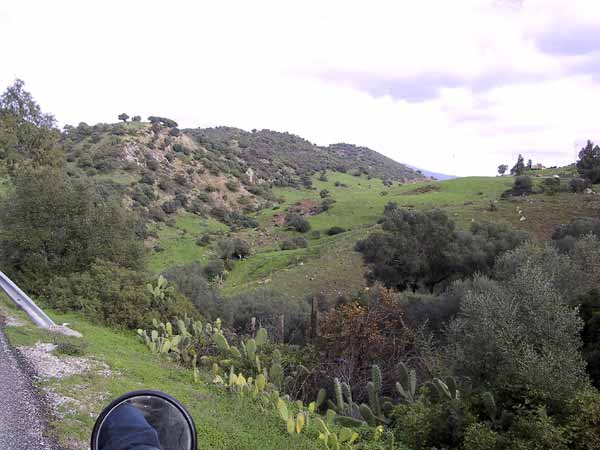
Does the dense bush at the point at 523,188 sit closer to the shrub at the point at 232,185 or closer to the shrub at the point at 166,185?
the shrub at the point at 232,185

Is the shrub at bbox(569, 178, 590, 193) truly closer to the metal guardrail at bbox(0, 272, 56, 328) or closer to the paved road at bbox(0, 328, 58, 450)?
the metal guardrail at bbox(0, 272, 56, 328)

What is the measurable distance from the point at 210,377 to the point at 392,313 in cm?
715

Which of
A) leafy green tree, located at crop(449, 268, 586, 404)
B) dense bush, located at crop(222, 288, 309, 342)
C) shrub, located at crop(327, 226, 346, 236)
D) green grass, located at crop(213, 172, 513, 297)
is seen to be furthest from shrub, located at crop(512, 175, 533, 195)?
leafy green tree, located at crop(449, 268, 586, 404)

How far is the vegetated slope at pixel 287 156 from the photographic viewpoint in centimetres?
9188

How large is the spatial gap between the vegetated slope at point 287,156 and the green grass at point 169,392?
7713 cm

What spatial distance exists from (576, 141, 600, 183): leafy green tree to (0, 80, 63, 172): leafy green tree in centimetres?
5265

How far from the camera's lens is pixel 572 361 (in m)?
7.49

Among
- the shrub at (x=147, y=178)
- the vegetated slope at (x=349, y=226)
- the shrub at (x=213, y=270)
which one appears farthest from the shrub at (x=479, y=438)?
the shrub at (x=147, y=178)

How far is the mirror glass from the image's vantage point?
2.61 metres

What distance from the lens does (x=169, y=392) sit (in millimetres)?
7805

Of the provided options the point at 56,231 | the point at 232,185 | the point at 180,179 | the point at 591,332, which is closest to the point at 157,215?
the point at 180,179

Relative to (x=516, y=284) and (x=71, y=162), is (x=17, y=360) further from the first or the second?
(x=71, y=162)

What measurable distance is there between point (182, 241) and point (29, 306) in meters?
37.3

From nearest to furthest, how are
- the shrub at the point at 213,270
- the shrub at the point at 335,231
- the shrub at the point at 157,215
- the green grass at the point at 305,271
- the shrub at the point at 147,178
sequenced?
the green grass at the point at 305,271
the shrub at the point at 213,270
the shrub at the point at 157,215
the shrub at the point at 335,231
the shrub at the point at 147,178
